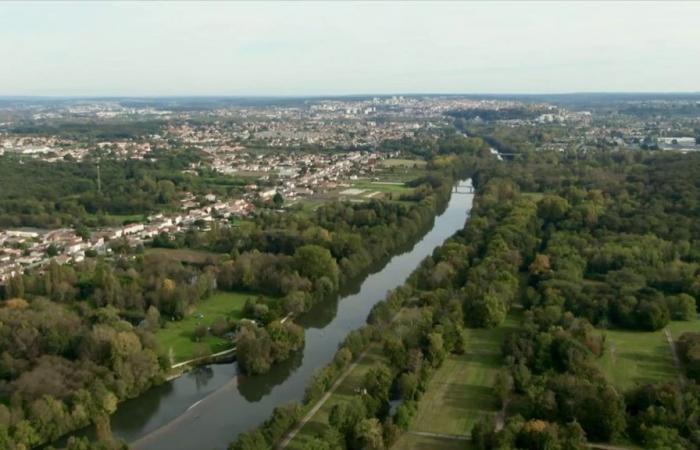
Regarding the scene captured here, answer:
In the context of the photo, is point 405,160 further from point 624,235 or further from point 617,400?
point 617,400

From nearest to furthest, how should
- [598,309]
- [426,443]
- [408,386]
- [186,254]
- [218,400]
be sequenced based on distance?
[426,443]
[408,386]
[218,400]
[598,309]
[186,254]

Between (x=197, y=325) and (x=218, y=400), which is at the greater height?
(x=197, y=325)

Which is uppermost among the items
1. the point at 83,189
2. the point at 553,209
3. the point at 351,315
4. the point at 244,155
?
the point at 553,209

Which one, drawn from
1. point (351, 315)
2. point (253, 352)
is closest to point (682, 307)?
point (351, 315)

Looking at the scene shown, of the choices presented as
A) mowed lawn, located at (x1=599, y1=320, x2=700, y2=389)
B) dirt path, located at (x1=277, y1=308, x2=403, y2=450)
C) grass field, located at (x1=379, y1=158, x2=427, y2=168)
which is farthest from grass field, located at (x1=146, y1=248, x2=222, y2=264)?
grass field, located at (x1=379, y1=158, x2=427, y2=168)

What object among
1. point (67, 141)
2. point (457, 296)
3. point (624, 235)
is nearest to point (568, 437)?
point (457, 296)

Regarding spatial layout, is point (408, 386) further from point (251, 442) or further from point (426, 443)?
point (251, 442)
